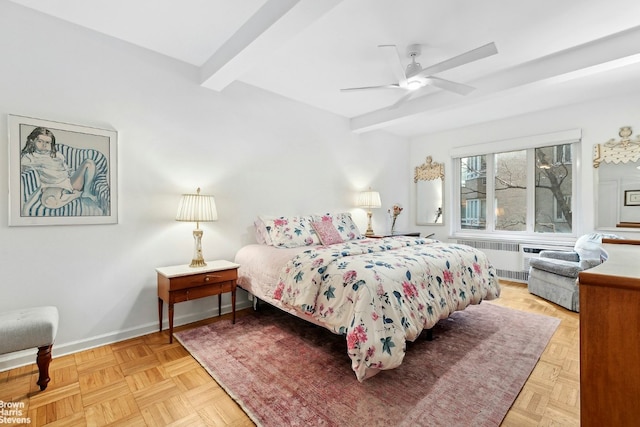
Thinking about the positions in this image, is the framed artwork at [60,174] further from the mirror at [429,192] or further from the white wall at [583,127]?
the white wall at [583,127]

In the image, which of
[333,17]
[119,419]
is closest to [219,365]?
[119,419]

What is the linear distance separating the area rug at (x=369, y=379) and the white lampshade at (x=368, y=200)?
208 centimetres

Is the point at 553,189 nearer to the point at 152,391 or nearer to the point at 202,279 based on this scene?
the point at 202,279

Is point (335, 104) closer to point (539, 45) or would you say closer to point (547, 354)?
point (539, 45)

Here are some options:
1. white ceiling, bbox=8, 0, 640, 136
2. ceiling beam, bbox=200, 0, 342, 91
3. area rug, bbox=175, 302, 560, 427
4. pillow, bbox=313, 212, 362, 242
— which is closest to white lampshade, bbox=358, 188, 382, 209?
pillow, bbox=313, 212, 362, 242

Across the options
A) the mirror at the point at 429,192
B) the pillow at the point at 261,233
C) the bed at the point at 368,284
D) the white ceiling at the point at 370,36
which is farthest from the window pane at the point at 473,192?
the pillow at the point at 261,233

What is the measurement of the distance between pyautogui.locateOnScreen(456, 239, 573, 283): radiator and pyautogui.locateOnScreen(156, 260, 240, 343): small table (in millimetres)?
3956

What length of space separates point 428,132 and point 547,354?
406 cm

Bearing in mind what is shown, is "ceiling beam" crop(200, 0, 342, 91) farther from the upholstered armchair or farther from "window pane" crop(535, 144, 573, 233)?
"window pane" crop(535, 144, 573, 233)

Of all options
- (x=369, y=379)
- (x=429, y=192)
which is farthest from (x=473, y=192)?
(x=369, y=379)

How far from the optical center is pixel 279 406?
5.46 ft

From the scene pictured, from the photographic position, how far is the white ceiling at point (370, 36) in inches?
81.8

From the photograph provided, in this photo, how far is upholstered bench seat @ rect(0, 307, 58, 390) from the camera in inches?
65.8

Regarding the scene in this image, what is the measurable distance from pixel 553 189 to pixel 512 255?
1115mm
